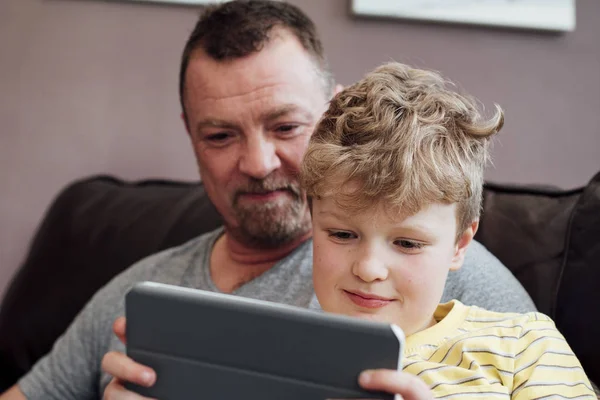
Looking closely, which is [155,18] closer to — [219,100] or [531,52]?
[219,100]

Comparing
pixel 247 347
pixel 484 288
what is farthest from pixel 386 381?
pixel 484 288

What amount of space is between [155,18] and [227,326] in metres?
1.41

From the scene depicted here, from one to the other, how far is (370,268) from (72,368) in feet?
2.81

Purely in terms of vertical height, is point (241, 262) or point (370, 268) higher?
point (370, 268)

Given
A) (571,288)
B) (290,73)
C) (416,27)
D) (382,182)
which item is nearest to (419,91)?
(382,182)

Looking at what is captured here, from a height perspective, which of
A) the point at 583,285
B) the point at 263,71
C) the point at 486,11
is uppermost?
the point at 486,11

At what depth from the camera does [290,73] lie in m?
1.36

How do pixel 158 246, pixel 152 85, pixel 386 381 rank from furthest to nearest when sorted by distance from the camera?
pixel 152 85 < pixel 158 246 < pixel 386 381

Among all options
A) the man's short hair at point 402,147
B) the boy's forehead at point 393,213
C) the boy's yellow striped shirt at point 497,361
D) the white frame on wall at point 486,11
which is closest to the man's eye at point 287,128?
the man's short hair at point 402,147

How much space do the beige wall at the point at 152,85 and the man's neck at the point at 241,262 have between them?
0.59 meters

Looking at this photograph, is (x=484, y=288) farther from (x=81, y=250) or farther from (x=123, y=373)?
(x=81, y=250)

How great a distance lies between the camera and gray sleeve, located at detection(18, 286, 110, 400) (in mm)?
1452

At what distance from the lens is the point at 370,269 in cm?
88

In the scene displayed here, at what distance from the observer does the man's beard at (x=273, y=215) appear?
134 centimetres
